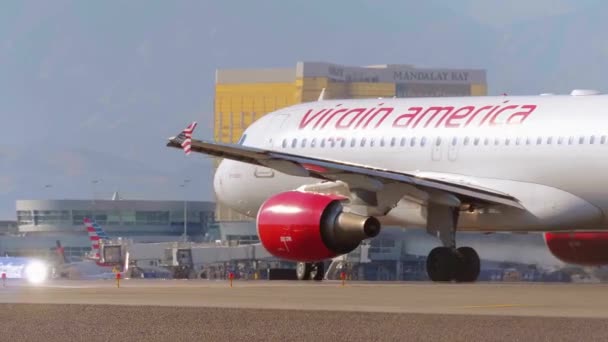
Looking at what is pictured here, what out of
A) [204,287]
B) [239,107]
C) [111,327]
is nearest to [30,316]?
[111,327]

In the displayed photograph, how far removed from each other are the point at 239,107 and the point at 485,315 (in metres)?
163

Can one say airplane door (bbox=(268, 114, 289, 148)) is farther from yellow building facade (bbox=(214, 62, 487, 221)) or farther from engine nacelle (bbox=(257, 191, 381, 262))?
yellow building facade (bbox=(214, 62, 487, 221))

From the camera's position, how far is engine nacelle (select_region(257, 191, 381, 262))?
108ft

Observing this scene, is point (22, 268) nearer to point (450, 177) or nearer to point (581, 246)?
point (581, 246)

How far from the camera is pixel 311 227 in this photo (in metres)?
33.5

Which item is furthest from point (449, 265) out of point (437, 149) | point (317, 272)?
point (317, 272)

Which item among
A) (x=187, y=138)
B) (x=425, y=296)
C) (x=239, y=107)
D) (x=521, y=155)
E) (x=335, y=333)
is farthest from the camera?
(x=239, y=107)

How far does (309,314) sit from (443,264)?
457 inches

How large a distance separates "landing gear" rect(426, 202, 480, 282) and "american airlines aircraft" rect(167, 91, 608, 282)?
20 mm

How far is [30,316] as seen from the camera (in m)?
23.9

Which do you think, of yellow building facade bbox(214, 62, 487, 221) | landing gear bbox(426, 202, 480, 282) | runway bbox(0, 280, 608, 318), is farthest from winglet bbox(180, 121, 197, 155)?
yellow building facade bbox(214, 62, 487, 221)

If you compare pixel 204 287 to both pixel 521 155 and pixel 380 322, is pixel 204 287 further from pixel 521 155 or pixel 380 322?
pixel 380 322

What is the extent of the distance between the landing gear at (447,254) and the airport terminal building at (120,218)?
106934 millimetres

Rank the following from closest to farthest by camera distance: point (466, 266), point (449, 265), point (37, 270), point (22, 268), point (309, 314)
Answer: point (309, 314)
point (449, 265)
point (466, 266)
point (37, 270)
point (22, 268)
